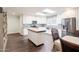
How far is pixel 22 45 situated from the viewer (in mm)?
978

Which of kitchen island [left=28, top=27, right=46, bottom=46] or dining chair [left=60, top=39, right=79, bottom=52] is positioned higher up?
kitchen island [left=28, top=27, right=46, bottom=46]

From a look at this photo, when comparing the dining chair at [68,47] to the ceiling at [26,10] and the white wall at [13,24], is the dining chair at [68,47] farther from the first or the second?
the white wall at [13,24]

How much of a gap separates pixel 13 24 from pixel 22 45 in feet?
0.93

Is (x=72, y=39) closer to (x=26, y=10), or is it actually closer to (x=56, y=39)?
(x=56, y=39)

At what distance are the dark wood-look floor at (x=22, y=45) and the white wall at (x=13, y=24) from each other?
0.21 ft

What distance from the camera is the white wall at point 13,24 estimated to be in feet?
3.13

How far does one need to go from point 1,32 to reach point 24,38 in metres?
0.28

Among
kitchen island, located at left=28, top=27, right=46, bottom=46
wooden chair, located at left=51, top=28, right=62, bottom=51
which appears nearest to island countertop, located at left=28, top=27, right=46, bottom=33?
kitchen island, located at left=28, top=27, right=46, bottom=46

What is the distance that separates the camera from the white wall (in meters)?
0.95

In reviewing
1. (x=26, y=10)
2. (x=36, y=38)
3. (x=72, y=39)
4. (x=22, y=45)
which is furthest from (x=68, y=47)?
(x=26, y=10)

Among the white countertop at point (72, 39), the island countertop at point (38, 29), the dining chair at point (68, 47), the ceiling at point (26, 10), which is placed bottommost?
the dining chair at point (68, 47)

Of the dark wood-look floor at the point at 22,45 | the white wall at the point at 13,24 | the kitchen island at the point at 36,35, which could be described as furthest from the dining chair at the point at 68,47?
the white wall at the point at 13,24

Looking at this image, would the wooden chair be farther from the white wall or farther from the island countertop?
the white wall

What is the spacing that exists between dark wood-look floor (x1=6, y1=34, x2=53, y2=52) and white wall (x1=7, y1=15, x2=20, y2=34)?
0.07m
